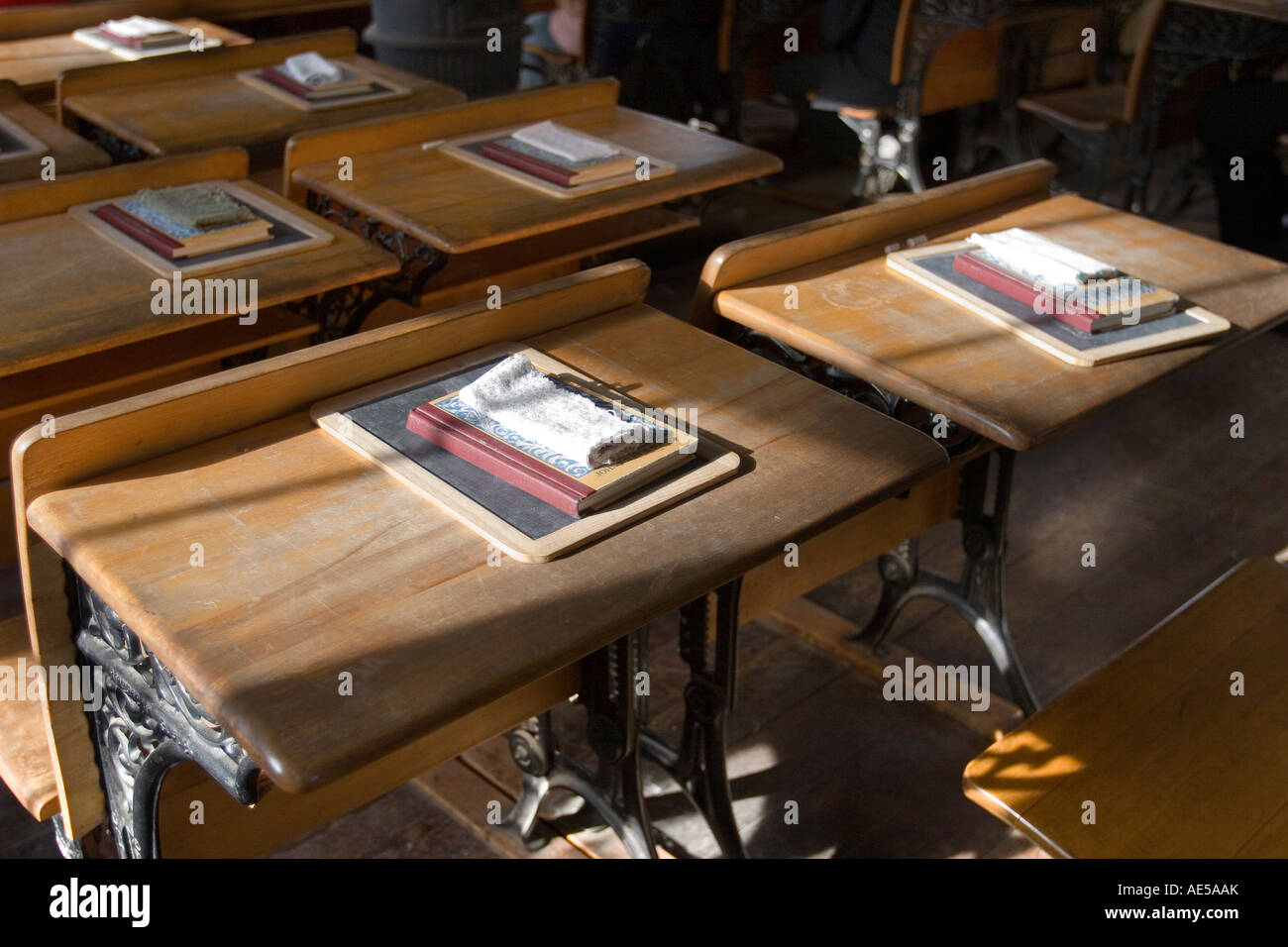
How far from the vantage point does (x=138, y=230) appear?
2078 millimetres

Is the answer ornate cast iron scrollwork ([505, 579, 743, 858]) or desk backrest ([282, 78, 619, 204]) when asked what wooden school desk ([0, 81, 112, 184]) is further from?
ornate cast iron scrollwork ([505, 579, 743, 858])

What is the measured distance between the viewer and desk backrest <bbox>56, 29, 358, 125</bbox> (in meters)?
2.88

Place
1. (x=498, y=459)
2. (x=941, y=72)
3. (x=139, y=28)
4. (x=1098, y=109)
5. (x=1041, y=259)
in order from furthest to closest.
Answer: (x=941, y=72) → (x=1098, y=109) → (x=139, y=28) → (x=1041, y=259) → (x=498, y=459)

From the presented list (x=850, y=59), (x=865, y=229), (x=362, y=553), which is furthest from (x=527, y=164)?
(x=850, y=59)

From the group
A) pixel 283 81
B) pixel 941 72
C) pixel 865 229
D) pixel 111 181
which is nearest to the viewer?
pixel 865 229

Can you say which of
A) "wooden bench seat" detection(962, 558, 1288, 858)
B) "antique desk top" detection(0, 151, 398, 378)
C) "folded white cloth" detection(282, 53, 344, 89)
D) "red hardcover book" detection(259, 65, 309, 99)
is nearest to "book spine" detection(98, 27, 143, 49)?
"red hardcover book" detection(259, 65, 309, 99)

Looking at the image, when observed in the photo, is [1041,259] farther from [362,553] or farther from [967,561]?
[362,553]

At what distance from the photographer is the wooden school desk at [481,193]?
7.46 feet

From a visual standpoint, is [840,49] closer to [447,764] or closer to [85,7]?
[85,7]

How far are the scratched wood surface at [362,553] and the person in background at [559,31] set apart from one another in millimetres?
3322

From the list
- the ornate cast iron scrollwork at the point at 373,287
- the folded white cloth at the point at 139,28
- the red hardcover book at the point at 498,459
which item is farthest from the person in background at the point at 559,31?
the red hardcover book at the point at 498,459

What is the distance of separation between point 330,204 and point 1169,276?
62.7 inches

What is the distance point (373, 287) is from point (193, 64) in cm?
105
